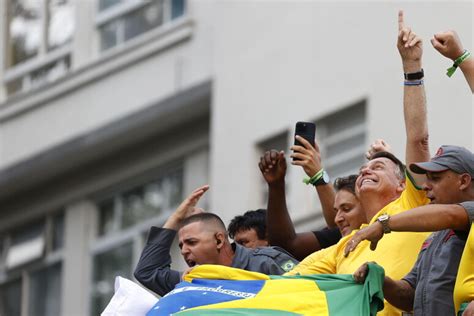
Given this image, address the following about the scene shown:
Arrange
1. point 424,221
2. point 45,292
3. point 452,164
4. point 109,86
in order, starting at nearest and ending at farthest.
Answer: point 424,221
point 452,164
point 109,86
point 45,292

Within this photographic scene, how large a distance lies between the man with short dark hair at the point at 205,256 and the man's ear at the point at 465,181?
163 cm

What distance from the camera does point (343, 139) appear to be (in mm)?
27172

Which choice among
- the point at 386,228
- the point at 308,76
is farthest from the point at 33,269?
the point at 386,228

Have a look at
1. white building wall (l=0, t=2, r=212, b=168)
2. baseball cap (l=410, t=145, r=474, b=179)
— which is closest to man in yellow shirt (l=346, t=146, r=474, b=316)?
baseball cap (l=410, t=145, r=474, b=179)

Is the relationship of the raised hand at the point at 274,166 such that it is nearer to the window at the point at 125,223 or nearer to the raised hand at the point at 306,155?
the raised hand at the point at 306,155

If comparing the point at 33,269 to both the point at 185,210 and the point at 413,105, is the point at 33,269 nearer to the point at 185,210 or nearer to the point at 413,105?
the point at 185,210

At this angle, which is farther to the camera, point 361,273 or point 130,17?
point 130,17

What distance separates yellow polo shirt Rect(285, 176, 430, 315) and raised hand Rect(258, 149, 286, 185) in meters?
1.21

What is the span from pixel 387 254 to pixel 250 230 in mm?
1974

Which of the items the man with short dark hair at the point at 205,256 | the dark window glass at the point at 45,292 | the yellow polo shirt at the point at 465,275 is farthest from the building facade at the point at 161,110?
the yellow polo shirt at the point at 465,275

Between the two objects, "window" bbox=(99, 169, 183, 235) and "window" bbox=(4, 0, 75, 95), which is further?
"window" bbox=(4, 0, 75, 95)

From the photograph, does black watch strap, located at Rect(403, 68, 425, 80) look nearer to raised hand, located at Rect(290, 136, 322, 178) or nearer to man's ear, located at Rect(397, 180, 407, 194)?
man's ear, located at Rect(397, 180, 407, 194)

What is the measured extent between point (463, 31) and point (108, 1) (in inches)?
377

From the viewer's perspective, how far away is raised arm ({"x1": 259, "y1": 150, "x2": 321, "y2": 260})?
50.8ft
